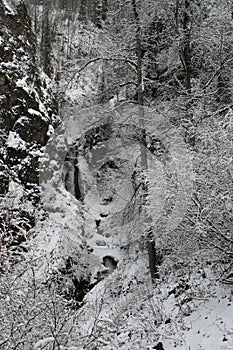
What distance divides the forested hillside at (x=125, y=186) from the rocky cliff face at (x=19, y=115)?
0.17ft

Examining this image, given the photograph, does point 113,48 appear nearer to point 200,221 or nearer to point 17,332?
point 200,221

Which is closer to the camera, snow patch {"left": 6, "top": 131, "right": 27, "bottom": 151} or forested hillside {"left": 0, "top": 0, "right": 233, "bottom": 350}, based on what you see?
forested hillside {"left": 0, "top": 0, "right": 233, "bottom": 350}

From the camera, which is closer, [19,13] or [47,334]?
[47,334]

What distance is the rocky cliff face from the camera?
46.1ft

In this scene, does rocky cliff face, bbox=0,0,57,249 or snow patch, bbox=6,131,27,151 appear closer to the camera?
rocky cliff face, bbox=0,0,57,249

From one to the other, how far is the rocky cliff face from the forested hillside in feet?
0.17

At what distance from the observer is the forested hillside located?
5105 millimetres

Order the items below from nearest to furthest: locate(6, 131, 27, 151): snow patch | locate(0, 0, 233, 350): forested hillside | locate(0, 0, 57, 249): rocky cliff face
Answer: locate(0, 0, 233, 350): forested hillside → locate(0, 0, 57, 249): rocky cliff face → locate(6, 131, 27, 151): snow patch

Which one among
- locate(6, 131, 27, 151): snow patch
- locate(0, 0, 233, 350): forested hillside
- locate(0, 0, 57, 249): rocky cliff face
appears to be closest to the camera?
locate(0, 0, 233, 350): forested hillside

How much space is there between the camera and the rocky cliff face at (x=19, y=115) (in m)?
14.0

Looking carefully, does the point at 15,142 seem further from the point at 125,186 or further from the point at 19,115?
the point at 125,186

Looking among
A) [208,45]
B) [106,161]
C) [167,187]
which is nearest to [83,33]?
[208,45]

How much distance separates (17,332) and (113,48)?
7578mm

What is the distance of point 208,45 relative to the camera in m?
9.28
